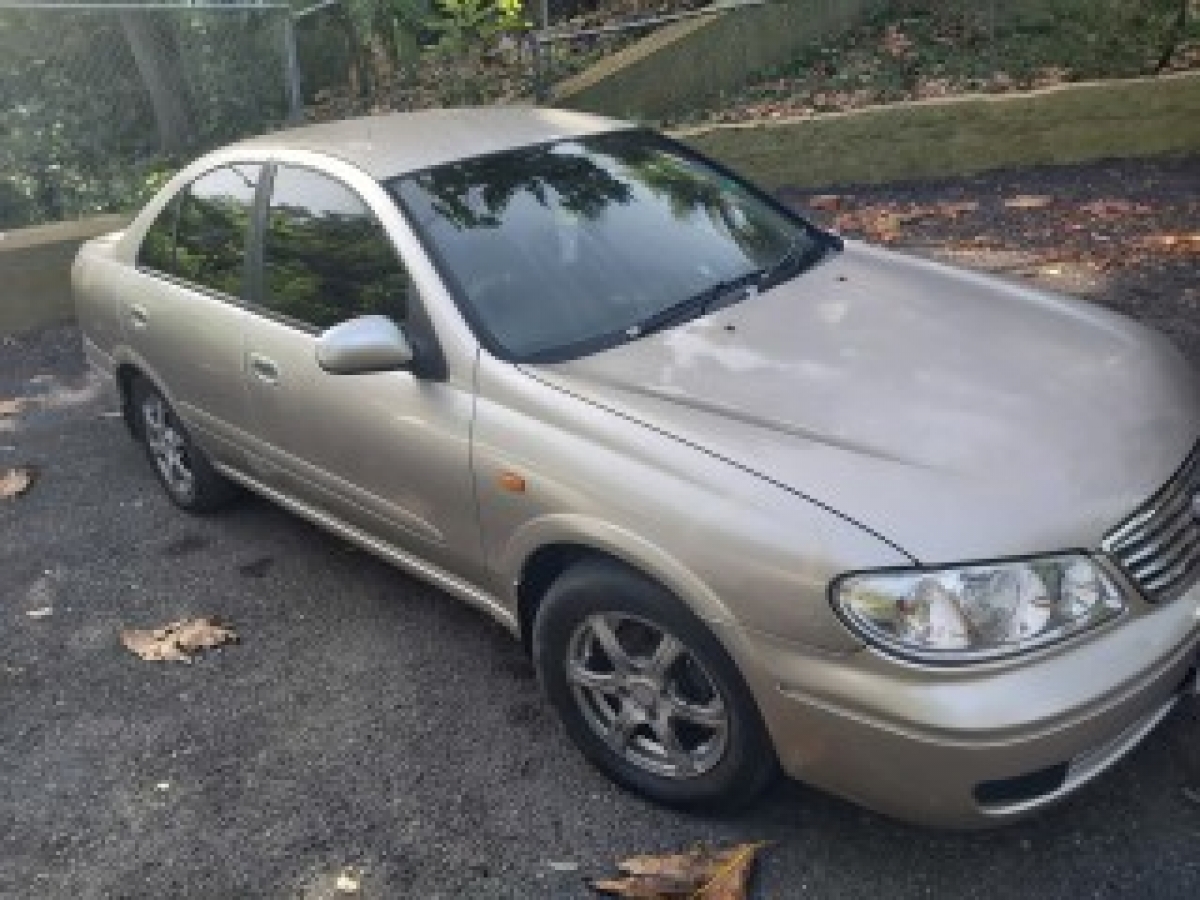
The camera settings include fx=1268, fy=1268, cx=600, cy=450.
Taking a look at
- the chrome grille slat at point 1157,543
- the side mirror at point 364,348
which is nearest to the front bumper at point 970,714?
the chrome grille slat at point 1157,543

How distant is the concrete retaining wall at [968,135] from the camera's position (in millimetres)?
7539

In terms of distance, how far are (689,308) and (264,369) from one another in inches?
58.0

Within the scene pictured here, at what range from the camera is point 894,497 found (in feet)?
9.00

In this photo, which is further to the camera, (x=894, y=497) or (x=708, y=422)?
(x=708, y=422)

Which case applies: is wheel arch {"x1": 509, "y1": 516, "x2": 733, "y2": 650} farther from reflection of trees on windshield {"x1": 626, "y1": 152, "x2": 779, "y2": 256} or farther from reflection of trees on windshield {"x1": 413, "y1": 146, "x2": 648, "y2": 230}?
reflection of trees on windshield {"x1": 626, "y1": 152, "x2": 779, "y2": 256}

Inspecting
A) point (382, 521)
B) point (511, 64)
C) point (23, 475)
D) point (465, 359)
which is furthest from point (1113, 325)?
point (511, 64)

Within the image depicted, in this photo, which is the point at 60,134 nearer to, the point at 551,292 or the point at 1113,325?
the point at 551,292

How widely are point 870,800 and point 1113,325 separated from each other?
1648mm

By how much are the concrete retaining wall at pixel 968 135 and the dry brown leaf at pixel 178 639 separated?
5.19m

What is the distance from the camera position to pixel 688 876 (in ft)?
9.89

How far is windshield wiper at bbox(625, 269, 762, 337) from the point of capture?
3.58 m

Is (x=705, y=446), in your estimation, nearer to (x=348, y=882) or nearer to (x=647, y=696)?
(x=647, y=696)

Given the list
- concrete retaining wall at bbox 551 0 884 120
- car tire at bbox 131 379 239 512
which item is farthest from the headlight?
concrete retaining wall at bbox 551 0 884 120

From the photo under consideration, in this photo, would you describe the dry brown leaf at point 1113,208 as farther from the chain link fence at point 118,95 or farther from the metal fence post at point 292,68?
the chain link fence at point 118,95
